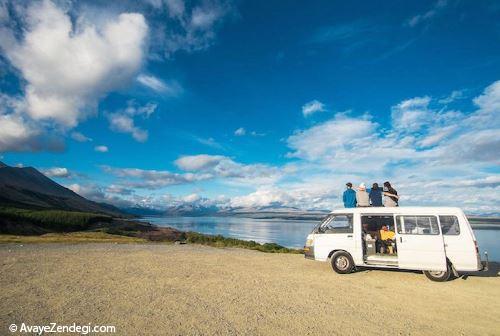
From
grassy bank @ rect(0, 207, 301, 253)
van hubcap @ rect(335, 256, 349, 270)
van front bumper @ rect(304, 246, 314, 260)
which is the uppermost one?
grassy bank @ rect(0, 207, 301, 253)

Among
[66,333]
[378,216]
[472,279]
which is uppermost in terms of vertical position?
[378,216]

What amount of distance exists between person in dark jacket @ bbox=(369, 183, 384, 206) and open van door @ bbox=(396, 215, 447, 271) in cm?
276

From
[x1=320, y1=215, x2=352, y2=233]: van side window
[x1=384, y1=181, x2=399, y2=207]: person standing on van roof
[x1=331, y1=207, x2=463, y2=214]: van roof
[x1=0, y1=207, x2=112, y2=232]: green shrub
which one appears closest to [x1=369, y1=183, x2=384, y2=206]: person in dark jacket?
[x1=384, y1=181, x2=399, y2=207]: person standing on van roof

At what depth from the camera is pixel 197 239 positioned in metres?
30.7

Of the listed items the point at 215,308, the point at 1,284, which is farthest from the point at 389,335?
the point at 1,284

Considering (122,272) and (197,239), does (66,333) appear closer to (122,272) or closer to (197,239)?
(122,272)

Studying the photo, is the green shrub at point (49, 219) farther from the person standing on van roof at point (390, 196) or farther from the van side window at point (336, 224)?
the person standing on van roof at point (390, 196)

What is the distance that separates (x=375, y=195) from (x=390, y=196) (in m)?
0.78

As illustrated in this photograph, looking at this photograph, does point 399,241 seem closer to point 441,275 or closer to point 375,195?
point 441,275

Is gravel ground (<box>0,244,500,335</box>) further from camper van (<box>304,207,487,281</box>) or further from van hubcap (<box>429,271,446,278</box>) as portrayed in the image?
camper van (<box>304,207,487,281</box>)

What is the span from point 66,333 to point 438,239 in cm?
1152

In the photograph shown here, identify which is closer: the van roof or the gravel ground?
the gravel ground

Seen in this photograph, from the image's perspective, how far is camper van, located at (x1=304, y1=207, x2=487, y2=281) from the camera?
1187 cm

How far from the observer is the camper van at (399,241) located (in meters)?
11.9
